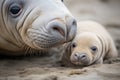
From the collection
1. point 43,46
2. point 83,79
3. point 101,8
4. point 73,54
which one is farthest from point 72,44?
point 101,8

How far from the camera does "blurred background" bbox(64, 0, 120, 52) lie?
31.0 ft

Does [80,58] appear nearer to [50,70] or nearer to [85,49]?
[85,49]

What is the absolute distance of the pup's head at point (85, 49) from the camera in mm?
5262

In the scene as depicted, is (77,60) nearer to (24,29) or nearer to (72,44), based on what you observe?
(72,44)

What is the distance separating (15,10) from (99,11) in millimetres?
5655

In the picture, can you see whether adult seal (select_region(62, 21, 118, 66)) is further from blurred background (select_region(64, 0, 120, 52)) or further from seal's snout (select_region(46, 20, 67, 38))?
blurred background (select_region(64, 0, 120, 52))

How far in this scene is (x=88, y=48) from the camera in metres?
5.48

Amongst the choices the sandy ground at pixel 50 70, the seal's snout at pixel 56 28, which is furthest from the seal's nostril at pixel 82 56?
the seal's snout at pixel 56 28

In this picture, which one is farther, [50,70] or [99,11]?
[99,11]

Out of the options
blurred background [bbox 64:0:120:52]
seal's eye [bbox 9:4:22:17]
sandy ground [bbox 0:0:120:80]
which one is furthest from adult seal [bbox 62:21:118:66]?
blurred background [bbox 64:0:120:52]

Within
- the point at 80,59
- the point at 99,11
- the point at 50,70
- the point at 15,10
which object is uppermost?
the point at 99,11

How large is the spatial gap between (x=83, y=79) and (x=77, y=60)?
0.85 meters

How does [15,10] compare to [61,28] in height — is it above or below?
above

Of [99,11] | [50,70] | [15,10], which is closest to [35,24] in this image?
[15,10]
